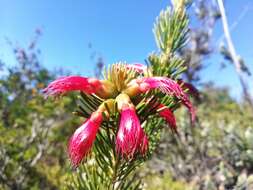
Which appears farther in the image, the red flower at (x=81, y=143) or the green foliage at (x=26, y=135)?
the green foliage at (x=26, y=135)

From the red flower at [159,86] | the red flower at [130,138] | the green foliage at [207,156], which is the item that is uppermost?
the green foliage at [207,156]

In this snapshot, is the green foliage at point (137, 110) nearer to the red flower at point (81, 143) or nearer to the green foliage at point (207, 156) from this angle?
the red flower at point (81, 143)

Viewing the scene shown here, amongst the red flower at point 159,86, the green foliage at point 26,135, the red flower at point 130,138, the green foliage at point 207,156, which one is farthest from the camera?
the green foliage at point 26,135

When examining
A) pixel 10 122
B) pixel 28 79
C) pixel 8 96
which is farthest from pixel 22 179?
pixel 28 79

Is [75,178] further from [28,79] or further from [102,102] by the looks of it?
[28,79]

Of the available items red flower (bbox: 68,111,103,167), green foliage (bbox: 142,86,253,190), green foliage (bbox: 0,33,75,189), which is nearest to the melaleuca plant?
red flower (bbox: 68,111,103,167)

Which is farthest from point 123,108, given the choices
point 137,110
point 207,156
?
point 207,156

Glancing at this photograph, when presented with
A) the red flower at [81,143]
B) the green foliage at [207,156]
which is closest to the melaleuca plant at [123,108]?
the red flower at [81,143]

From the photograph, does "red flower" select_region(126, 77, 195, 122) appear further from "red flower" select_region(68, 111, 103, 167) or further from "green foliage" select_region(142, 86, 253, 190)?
"green foliage" select_region(142, 86, 253, 190)

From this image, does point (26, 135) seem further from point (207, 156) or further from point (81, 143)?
point (81, 143)
